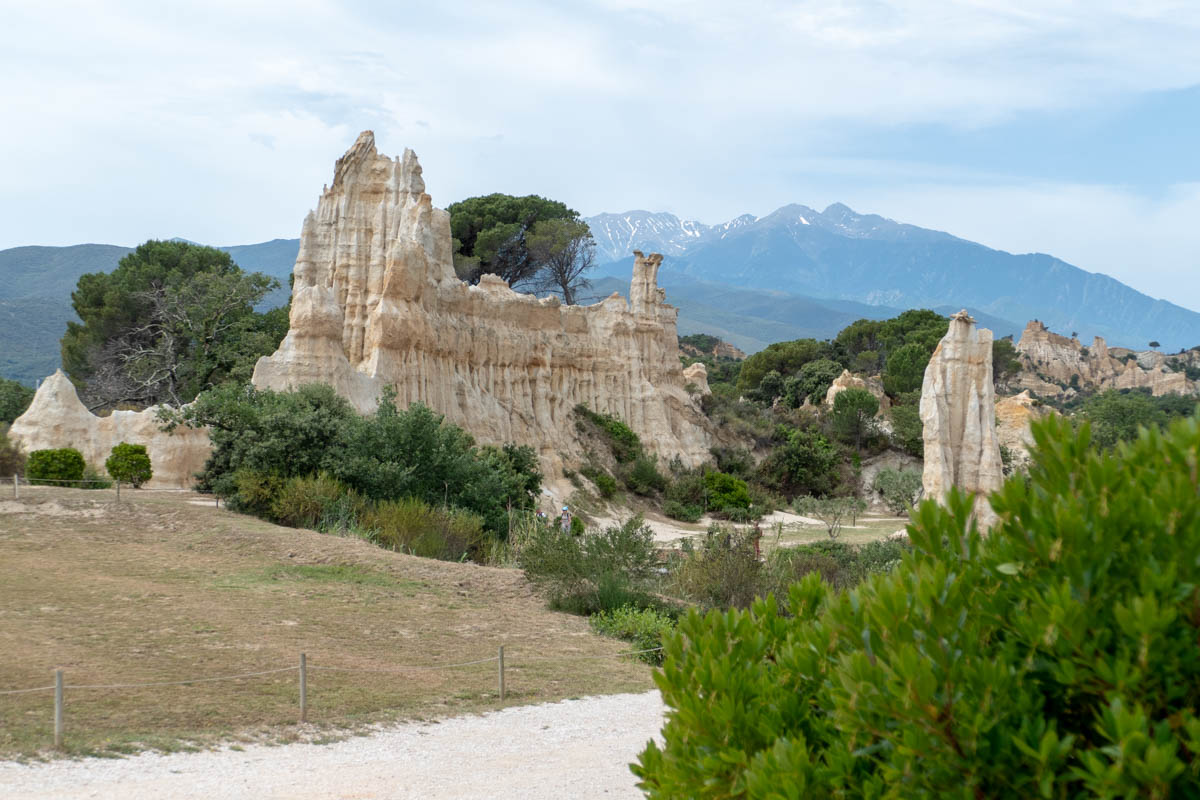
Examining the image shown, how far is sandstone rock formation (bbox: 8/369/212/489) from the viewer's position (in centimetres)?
2900

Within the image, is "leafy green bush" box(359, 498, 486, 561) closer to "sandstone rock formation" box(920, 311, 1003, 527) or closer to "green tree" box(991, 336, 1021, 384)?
"sandstone rock formation" box(920, 311, 1003, 527)

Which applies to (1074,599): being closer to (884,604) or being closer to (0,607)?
(884,604)

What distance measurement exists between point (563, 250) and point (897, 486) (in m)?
21.6

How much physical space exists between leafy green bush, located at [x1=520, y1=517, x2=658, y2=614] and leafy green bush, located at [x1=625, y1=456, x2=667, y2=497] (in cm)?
2463

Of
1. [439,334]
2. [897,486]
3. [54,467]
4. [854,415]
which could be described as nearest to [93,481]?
[54,467]

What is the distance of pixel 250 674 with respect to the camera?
Result: 10.9 metres

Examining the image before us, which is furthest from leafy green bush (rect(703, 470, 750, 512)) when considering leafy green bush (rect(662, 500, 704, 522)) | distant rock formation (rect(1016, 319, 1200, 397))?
distant rock formation (rect(1016, 319, 1200, 397))

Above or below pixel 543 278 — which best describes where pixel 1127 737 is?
below

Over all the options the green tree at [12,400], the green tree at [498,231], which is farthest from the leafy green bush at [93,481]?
the green tree at [498,231]

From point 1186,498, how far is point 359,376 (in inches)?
1203

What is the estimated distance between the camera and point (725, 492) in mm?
45344

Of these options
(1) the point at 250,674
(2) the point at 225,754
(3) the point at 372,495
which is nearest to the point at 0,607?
(1) the point at 250,674

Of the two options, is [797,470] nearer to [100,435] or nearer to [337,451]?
[337,451]

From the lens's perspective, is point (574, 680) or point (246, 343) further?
point (246, 343)
